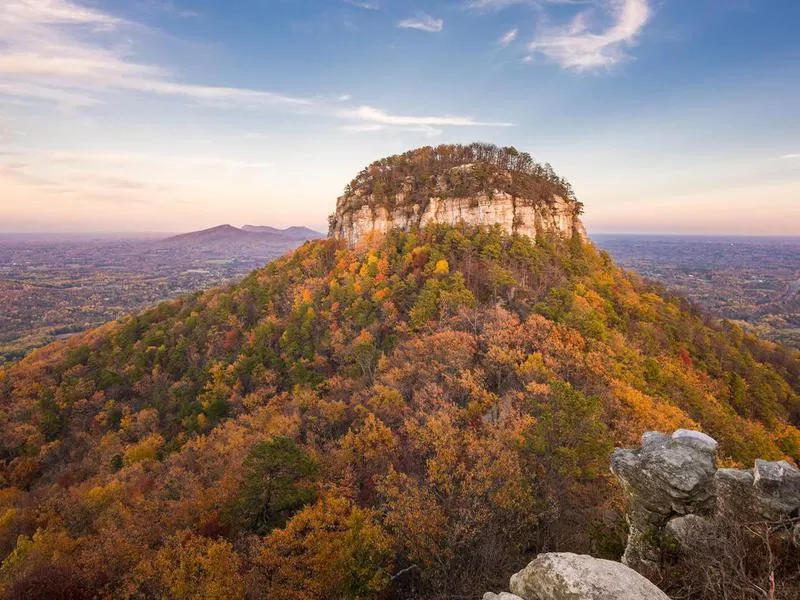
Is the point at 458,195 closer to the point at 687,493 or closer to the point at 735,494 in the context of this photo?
the point at 687,493

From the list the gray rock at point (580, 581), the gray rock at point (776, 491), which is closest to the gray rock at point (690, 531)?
the gray rock at point (776, 491)

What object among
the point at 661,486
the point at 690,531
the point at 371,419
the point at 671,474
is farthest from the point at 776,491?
the point at 371,419

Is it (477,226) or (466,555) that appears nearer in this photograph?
(466,555)

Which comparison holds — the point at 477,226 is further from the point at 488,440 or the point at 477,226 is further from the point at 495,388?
the point at 488,440

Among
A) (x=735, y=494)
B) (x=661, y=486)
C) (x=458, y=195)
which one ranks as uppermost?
(x=458, y=195)

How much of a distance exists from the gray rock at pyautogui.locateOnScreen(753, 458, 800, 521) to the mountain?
6.77 metres

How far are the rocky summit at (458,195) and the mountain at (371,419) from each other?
1.51m

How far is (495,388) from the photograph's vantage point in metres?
38.8

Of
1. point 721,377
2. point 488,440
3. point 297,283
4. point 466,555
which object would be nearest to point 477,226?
point 297,283

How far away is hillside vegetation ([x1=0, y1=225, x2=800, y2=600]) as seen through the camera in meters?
21.7

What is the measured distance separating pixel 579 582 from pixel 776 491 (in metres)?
6.97

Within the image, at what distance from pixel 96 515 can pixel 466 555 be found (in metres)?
34.1

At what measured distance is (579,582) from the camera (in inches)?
328

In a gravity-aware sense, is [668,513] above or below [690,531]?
below
